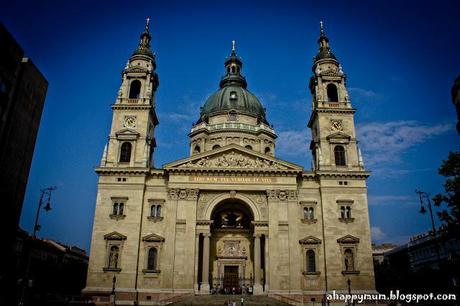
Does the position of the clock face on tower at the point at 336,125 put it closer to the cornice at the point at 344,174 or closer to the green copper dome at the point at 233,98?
the cornice at the point at 344,174

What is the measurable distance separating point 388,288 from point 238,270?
1755 cm

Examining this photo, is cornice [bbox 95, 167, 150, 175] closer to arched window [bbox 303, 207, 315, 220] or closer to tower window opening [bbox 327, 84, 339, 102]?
arched window [bbox 303, 207, 315, 220]

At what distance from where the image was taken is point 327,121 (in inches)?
1646

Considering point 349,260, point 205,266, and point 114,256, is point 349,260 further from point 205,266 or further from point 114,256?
point 114,256

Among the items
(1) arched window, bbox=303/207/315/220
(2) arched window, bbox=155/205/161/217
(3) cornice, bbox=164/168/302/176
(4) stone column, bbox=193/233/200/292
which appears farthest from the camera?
(3) cornice, bbox=164/168/302/176

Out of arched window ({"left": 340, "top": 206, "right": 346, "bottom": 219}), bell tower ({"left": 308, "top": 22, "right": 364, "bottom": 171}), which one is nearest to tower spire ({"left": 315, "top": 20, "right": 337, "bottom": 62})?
bell tower ({"left": 308, "top": 22, "right": 364, "bottom": 171})

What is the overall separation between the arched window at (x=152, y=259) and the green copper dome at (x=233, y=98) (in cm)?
2521

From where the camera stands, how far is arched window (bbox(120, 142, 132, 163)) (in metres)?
39.9

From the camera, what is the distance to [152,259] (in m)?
36.3

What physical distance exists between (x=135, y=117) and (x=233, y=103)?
18.8 meters

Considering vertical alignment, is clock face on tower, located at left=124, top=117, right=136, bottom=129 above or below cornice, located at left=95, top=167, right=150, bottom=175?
above

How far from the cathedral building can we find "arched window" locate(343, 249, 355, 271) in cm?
9

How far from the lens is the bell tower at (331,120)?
40.1 metres

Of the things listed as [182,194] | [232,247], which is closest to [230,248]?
[232,247]
